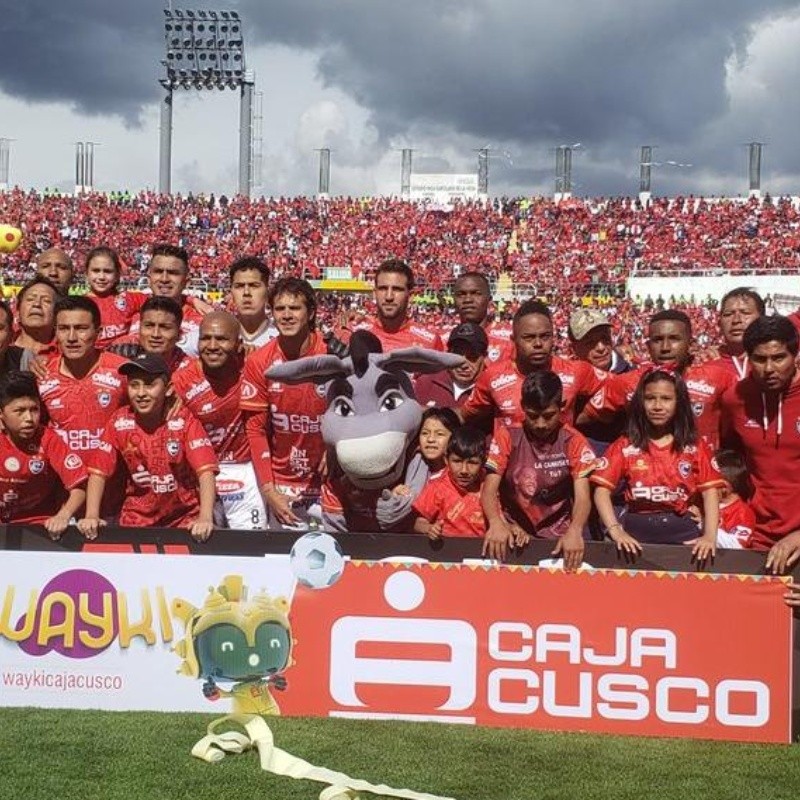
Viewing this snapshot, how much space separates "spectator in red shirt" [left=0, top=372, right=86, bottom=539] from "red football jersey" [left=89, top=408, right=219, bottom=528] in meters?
0.17

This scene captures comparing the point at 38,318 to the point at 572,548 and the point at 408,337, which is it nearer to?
the point at 408,337

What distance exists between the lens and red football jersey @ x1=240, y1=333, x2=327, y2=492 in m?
5.84

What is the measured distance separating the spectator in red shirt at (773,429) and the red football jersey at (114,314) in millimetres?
4034

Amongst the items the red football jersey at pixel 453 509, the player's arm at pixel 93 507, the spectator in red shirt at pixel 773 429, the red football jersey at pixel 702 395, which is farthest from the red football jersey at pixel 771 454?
the player's arm at pixel 93 507

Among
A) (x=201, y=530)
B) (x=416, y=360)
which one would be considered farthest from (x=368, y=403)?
(x=201, y=530)

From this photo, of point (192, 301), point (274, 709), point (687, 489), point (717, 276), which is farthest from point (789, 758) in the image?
point (717, 276)

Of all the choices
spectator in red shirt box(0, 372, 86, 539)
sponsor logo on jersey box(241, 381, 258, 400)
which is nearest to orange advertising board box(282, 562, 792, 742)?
sponsor logo on jersey box(241, 381, 258, 400)

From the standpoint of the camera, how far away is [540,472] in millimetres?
5316

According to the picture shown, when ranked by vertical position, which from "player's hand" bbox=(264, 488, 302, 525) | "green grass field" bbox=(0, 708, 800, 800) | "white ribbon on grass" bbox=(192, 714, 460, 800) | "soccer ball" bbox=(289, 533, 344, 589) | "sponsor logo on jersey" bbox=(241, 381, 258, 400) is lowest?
"green grass field" bbox=(0, 708, 800, 800)

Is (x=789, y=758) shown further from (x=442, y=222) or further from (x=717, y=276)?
(x=442, y=222)

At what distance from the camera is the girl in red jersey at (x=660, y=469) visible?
518cm

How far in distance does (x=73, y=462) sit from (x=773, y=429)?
11.8 ft

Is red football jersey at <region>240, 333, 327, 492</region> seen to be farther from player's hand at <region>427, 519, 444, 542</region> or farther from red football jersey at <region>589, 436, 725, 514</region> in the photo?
red football jersey at <region>589, 436, 725, 514</region>

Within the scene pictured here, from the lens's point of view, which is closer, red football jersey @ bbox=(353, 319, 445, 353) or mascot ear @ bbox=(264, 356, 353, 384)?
mascot ear @ bbox=(264, 356, 353, 384)
